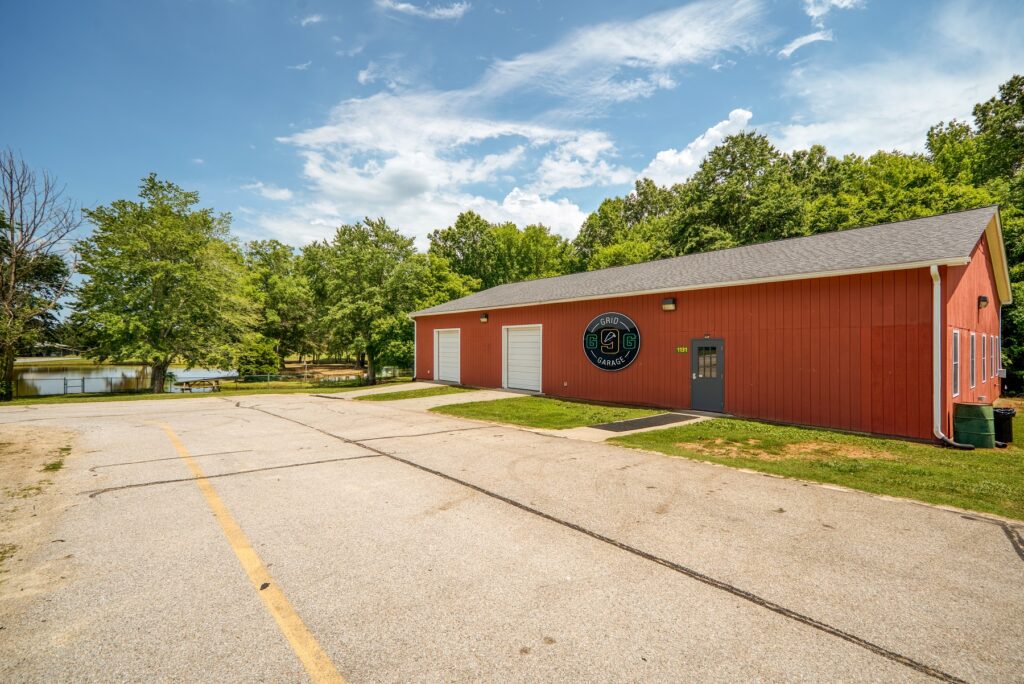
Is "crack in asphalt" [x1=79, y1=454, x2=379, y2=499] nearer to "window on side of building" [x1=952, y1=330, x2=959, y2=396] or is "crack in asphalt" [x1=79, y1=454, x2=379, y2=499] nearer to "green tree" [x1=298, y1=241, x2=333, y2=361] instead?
"window on side of building" [x1=952, y1=330, x2=959, y2=396]

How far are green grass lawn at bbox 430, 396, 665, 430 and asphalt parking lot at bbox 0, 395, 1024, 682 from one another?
14.8ft

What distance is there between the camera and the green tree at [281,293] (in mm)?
38125

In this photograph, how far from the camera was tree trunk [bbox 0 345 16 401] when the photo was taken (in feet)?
69.8

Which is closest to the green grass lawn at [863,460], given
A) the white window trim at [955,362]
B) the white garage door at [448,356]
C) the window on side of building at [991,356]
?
the white window trim at [955,362]

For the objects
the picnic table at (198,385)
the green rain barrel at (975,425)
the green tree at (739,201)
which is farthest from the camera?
the green tree at (739,201)

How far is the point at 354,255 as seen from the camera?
1216 inches

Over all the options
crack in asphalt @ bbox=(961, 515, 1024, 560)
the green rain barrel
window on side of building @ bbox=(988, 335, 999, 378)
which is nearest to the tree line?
window on side of building @ bbox=(988, 335, 999, 378)

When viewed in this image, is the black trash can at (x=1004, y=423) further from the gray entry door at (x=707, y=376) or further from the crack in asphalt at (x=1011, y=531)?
the crack in asphalt at (x=1011, y=531)

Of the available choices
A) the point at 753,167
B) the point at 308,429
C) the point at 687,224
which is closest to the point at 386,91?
the point at 308,429

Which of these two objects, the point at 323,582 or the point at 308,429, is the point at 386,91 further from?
the point at 323,582

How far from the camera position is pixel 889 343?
8.74 metres

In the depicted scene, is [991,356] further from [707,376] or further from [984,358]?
[707,376]

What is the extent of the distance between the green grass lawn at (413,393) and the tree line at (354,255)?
37.9 feet

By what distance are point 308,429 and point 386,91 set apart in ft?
34.4
